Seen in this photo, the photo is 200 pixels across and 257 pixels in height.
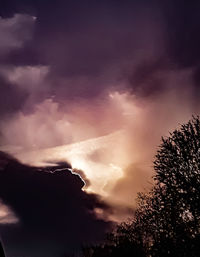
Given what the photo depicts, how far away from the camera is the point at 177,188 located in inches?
1329

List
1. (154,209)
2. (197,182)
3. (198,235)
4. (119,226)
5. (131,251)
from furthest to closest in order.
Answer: (119,226), (131,251), (154,209), (198,235), (197,182)

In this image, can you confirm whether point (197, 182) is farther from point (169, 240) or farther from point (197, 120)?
point (169, 240)

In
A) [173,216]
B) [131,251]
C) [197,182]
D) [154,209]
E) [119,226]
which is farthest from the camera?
[119,226]

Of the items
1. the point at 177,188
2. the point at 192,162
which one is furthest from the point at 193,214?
the point at 192,162

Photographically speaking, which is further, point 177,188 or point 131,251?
point 131,251

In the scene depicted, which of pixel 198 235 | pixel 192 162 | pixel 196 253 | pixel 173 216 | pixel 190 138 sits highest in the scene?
pixel 190 138

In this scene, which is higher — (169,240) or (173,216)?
(173,216)

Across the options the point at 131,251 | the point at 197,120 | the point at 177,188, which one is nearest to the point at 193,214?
the point at 177,188

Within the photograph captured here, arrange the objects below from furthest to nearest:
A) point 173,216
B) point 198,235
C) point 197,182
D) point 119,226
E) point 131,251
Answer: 1. point 119,226
2. point 131,251
3. point 173,216
4. point 198,235
5. point 197,182

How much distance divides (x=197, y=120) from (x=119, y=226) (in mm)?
51296

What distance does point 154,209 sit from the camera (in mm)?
42719

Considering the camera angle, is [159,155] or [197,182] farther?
[159,155]

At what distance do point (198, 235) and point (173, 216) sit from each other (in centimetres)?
473

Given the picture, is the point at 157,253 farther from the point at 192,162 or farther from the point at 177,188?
the point at 192,162
